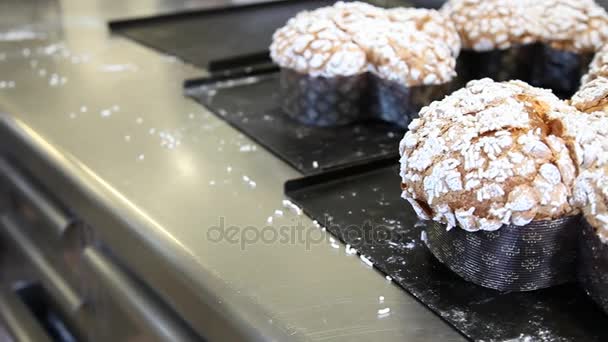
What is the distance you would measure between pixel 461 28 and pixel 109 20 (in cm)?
92

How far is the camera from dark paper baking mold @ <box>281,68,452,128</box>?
102cm

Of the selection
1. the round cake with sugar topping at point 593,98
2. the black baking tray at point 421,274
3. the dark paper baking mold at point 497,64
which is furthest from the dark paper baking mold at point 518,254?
the dark paper baking mold at point 497,64

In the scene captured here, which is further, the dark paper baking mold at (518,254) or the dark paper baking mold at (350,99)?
the dark paper baking mold at (350,99)

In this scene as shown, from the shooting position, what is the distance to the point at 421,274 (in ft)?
2.29

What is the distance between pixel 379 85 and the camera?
1.05m

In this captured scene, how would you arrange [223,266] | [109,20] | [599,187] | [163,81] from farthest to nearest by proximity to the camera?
[109,20] < [163,81] < [223,266] < [599,187]

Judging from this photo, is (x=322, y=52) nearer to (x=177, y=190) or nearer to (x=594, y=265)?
(x=177, y=190)

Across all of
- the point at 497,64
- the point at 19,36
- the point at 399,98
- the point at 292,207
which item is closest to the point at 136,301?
the point at 292,207

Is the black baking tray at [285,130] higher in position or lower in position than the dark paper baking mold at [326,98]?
lower

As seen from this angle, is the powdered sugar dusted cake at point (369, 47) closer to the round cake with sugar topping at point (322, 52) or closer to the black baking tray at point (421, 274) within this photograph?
the round cake with sugar topping at point (322, 52)

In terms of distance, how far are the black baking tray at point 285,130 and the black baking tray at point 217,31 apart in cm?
11

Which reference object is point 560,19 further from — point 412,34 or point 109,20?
point 109,20

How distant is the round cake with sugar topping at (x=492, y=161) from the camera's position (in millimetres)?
624

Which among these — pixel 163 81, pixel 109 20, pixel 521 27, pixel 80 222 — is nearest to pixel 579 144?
pixel 521 27
